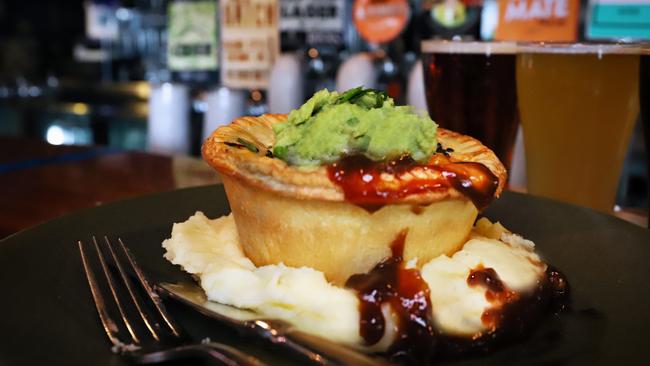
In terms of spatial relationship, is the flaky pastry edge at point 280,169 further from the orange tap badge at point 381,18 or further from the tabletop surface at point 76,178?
the orange tap badge at point 381,18

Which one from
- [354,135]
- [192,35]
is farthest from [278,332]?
[192,35]

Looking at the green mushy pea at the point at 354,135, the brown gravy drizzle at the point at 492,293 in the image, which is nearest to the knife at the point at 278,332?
the brown gravy drizzle at the point at 492,293

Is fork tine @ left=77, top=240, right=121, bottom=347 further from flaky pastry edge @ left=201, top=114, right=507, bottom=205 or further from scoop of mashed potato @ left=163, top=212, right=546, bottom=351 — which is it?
flaky pastry edge @ left=201, top=114, right=507, bottom=205

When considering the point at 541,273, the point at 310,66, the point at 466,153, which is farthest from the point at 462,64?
the point at 310,66

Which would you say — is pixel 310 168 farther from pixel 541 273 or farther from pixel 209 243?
pixel 541 273

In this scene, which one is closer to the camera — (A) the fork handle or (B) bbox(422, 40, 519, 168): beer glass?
(A) the fork handle

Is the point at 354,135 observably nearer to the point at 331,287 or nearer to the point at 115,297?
the point at 331,287

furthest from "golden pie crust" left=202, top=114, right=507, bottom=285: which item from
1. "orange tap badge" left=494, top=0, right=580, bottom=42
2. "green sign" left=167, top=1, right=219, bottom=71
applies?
"green sign" left=167, top=1, right=219, bottom=71
